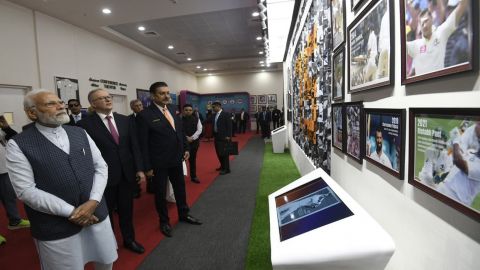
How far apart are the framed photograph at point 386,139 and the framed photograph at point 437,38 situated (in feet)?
0.63

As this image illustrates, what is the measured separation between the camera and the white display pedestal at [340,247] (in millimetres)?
920

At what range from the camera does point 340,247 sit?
957 mm

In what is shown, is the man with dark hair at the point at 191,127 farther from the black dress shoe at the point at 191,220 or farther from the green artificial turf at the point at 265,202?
the black dress shoe at the point at 191,220

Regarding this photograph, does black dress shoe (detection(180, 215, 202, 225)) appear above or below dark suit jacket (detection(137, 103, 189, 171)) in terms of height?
below

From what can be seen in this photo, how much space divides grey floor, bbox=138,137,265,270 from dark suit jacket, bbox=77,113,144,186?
0.80 m

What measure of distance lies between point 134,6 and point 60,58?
2.26 metres

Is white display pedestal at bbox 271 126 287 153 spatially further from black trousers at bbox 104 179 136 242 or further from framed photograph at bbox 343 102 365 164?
framed photograph at bbox 343 102 365 164

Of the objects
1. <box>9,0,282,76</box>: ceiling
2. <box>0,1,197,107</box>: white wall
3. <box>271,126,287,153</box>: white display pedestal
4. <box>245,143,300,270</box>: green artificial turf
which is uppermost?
<box>9,0,282,76</box>: ceiling

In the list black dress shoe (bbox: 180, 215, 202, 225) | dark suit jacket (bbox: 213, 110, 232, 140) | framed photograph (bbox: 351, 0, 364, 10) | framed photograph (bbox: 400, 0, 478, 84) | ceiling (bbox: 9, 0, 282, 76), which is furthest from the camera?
ceiling (bbox: 9, 0, 282, 76)

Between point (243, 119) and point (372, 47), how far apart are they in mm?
13780

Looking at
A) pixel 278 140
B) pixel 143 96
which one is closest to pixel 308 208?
pixel 278 140

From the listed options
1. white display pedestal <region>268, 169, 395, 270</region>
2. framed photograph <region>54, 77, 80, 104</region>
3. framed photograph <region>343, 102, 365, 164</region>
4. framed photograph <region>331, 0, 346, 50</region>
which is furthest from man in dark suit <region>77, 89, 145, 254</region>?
framed photograph <region>54, 77, 80, 104</region>

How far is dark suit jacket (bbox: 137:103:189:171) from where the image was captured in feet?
8.50

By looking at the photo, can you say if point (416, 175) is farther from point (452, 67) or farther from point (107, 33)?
point (107, 33)
